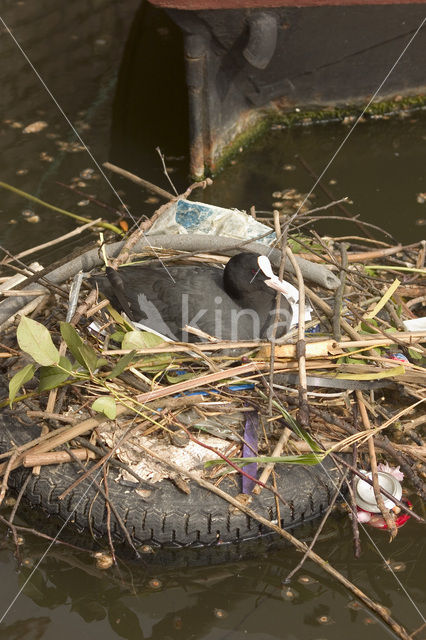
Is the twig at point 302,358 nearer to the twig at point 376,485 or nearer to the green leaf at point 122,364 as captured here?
the twig at point 376,485

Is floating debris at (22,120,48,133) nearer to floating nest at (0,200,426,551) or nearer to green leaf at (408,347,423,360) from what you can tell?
floating nest at (0,200,426,551)

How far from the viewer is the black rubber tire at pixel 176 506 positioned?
3143 mm

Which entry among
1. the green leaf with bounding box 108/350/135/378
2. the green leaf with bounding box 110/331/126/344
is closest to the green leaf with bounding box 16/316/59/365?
the green leaf with bounding box 108/350/135/378

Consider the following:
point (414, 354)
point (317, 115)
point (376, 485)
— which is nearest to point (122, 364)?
point (376, 485)

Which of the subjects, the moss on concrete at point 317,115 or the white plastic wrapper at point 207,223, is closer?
the white plastic wrapper at point 207,223

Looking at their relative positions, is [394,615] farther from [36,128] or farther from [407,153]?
[36,128]

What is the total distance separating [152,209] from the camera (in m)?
5.38

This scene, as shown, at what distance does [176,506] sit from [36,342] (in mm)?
800

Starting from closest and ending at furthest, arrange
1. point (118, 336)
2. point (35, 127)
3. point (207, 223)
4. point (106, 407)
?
point (106, 407)
point (118, 336)
point (207, 223)
point (35, 127)

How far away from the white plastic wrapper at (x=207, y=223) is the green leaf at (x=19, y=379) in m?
1.14

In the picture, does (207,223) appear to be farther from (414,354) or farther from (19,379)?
(19,379)

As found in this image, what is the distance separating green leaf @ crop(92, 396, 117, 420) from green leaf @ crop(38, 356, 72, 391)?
0.18 m

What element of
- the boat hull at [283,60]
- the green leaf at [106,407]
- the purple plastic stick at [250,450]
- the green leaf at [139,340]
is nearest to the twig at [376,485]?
the purple plastic stick at [250,450]

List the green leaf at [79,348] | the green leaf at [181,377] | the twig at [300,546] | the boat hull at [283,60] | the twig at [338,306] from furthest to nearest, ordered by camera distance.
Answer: the boat hull at [283,60]
the twig at [338,306]
the green leaf at [181,377]
the green leaf at [79,348]
the twig at [300,546]
